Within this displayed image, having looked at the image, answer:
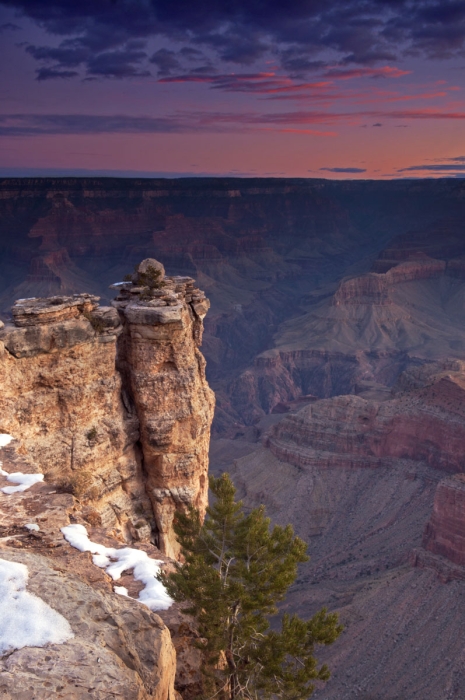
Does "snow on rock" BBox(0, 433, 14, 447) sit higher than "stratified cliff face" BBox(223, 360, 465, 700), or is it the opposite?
"snow on rock" BBox(0, 433, 14, 447)

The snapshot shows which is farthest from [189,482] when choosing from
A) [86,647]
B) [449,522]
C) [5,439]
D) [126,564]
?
[449,522]

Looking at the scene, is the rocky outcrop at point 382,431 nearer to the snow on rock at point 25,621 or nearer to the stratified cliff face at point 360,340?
the stratified cliff face at point 360,340

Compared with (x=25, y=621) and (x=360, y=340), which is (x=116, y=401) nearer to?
(x=25, y=621)

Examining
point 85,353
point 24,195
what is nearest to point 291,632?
point 85,353

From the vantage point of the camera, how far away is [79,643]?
24.7ft

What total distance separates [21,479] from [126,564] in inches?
132

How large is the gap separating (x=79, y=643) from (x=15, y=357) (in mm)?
12442

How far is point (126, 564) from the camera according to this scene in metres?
12.9

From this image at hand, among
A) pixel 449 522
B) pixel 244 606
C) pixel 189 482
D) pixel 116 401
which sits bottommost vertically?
pixel 449 522

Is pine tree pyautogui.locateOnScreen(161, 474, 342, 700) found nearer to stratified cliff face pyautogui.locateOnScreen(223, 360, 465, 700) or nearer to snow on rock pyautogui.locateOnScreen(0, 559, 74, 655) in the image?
snow on rock pyautogui.locateOnScreen(0, 559, 74, 655)

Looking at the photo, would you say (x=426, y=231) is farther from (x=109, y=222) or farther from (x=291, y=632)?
(x=291, y=632)

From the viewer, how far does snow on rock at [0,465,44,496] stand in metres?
14.0

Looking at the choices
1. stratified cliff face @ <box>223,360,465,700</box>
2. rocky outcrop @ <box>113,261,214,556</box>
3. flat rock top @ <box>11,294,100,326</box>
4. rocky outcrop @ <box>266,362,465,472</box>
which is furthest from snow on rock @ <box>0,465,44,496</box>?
rocky outcrop @ <box>266,362,465,472</box>

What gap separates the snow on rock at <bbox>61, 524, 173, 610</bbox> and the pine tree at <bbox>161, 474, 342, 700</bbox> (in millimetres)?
324
